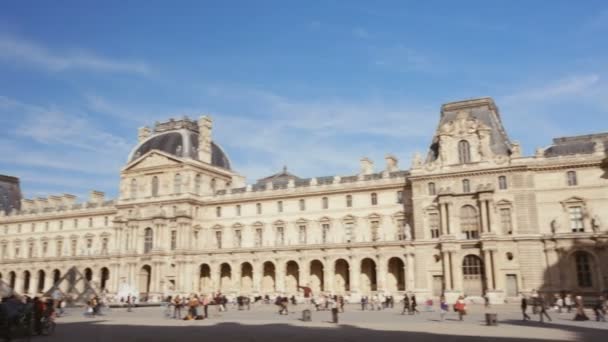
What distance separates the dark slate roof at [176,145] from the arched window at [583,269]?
48003mm

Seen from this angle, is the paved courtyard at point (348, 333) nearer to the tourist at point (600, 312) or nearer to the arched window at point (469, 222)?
the tourist at point (600, 312)

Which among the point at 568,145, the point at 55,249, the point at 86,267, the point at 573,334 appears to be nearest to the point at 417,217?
the point at 568,145

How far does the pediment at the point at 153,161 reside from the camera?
246 feet

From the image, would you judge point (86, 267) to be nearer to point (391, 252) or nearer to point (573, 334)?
point (391, 252)

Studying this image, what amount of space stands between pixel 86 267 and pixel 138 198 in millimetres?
13819

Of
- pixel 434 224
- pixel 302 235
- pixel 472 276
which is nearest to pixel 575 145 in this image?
pixel 434 224

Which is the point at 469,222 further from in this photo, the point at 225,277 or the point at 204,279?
the point at 204,279

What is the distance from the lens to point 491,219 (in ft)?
177

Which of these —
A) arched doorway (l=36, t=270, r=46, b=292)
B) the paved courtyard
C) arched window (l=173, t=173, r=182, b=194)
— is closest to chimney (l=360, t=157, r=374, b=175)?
arched window (l=173, t=173, r=182, b=194)

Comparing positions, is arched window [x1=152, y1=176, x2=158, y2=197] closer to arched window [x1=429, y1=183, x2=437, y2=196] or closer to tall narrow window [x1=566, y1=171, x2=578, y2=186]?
arched window [x1=429, y1=183, x2=437, y2=196]

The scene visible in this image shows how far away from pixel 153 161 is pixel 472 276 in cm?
4414

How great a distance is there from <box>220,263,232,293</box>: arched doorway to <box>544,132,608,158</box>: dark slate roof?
40.3m

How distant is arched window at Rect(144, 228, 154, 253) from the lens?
7388cm

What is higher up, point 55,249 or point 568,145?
point 568,145
